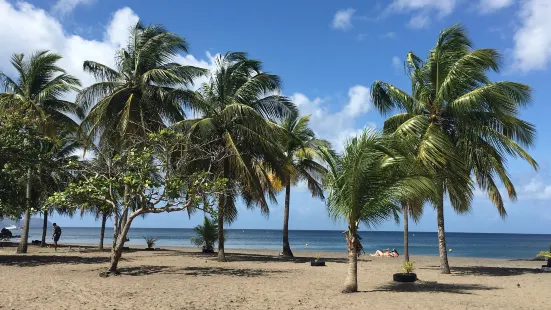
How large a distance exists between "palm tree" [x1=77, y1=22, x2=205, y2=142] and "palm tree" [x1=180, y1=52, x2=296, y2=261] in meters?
1.07

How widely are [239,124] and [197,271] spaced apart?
661cm

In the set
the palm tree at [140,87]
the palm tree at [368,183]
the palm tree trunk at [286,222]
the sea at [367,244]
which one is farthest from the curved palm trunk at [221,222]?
the sea at [367,244]

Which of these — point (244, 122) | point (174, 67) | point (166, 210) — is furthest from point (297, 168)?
point (166, 210)

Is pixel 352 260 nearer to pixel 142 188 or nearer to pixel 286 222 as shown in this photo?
pixel 142 188

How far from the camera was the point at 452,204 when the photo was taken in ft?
59.1

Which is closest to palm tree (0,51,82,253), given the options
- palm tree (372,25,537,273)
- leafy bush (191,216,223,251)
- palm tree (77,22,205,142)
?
palm tree (77,22,205,142)

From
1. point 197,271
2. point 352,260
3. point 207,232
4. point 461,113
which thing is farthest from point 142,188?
point 207,232

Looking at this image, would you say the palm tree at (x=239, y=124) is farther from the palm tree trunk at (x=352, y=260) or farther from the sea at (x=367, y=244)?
the sea at (x=367, y=244)

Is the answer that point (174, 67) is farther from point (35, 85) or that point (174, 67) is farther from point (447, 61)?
point (447, 61)

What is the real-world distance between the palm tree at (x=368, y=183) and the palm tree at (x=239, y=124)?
7.71m

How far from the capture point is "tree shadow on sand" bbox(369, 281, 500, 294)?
457 inches

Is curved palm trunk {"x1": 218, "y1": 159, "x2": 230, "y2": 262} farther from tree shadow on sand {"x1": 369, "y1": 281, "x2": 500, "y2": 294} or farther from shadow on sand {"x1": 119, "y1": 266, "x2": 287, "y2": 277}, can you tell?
tree shadow on sand {"x1": 369, "y1": 281, "x2": 500, "y2": 294}

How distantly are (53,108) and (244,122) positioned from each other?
951 centimetres

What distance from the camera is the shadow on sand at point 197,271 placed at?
551 inches
